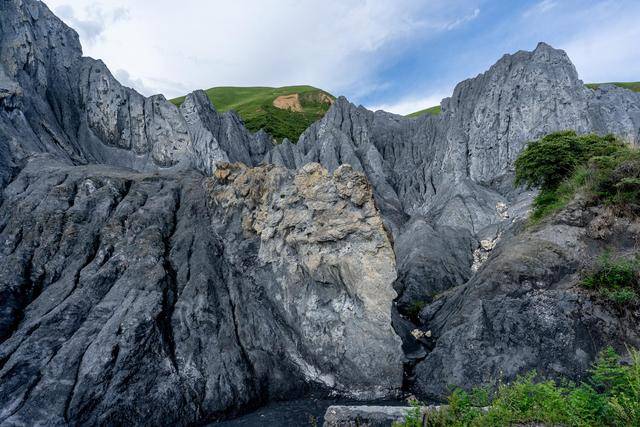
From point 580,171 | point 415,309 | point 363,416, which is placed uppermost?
point 580,171

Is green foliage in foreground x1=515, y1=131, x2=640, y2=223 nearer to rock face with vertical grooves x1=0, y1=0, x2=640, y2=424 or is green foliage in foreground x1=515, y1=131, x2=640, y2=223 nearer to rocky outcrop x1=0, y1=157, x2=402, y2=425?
rock face with vertical grooves x1=0, y1=0, x2=640, y2=424

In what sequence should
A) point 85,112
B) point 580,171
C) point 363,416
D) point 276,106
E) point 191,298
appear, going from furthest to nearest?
A: point 276,106 → point 85,112 → point 580,171 → point 191,298 → point 363,416

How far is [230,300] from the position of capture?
2278 centimetres

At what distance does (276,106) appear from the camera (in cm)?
12175

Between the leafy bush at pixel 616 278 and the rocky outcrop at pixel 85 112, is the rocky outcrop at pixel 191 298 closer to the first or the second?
the leafy bush at pixel 616 278

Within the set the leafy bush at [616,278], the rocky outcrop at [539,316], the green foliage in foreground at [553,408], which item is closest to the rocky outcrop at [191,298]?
the rocky outcrop at [539,316]

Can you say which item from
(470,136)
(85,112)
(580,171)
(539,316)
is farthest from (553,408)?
(470,136)

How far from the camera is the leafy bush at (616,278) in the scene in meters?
16.5

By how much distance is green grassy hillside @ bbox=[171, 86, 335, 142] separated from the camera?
97094 millimetres

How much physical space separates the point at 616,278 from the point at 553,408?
13985mm

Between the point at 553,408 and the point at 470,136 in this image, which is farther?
the point at 470,136

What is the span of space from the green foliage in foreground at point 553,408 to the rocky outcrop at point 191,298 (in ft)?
43.7

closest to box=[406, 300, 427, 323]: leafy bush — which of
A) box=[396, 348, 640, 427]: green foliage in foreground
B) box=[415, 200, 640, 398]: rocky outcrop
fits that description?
box=[415, 200, 640, 398]: rocky outcrop

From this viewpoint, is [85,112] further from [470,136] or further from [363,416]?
[363,416]
